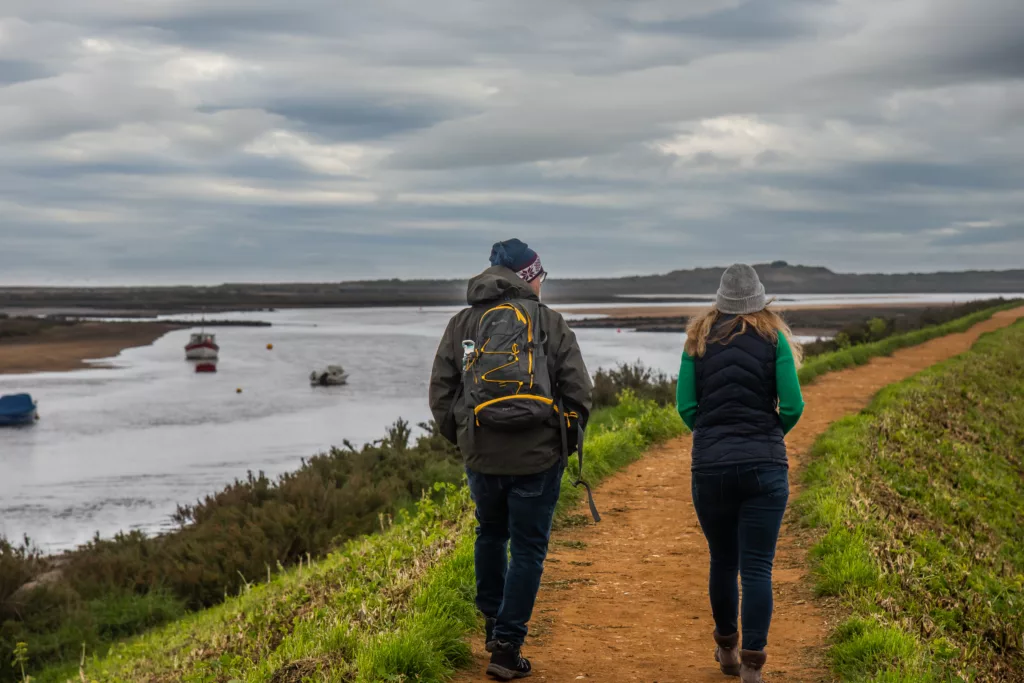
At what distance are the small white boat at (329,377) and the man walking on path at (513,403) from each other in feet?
138

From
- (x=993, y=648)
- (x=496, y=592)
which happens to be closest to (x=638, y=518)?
(x=993, y=648)

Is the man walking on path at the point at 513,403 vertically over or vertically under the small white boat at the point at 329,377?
over

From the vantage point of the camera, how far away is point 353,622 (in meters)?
6.34

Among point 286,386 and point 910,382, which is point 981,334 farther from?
point 286,386

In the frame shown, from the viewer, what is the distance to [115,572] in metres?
13.8

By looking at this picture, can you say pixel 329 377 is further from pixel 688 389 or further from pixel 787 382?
pixel 787 382

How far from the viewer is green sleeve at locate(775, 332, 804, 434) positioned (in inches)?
193

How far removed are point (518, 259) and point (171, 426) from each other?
29.7 metres

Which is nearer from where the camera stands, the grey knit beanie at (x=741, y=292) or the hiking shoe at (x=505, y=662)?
the grey knit beanie at (x=741, y=292)

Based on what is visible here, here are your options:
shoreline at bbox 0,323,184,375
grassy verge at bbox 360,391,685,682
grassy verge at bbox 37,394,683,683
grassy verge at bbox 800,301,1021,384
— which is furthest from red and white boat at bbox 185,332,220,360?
grassy verge at bbox 360,391,685,682

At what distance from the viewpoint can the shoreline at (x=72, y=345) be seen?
2313 inches

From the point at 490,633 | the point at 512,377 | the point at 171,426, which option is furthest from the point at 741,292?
the point at 171,426

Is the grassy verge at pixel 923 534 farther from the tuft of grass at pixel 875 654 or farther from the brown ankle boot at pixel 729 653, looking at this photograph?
the brown ankle boot at pixel 729 653

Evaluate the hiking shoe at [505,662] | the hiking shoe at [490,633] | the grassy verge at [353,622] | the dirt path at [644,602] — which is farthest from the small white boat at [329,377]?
the hiking shoe at [505,662]
